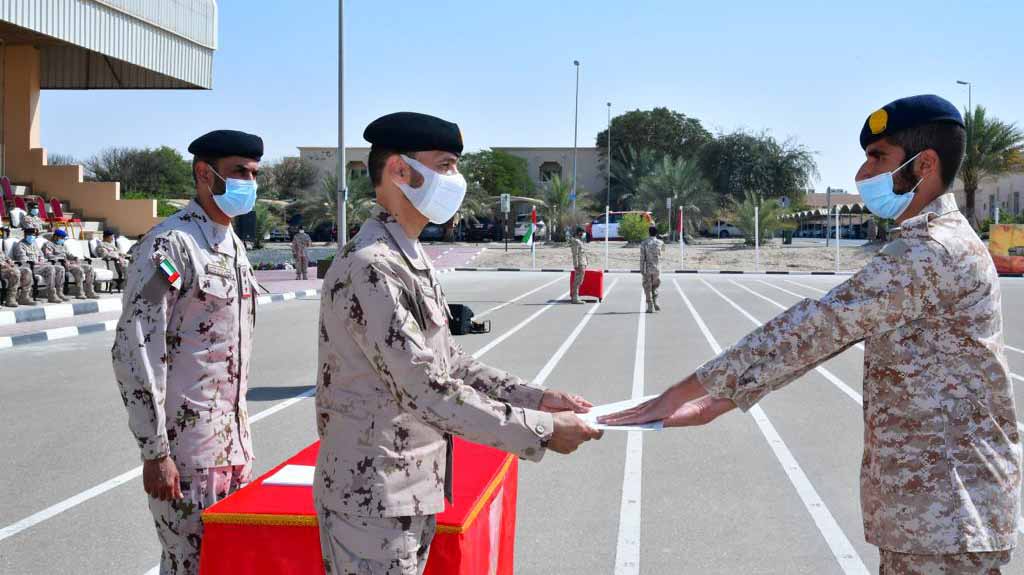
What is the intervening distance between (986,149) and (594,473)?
49.8m

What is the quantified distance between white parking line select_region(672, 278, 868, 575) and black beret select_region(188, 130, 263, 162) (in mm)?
3389

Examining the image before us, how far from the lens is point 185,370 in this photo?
3338 mm

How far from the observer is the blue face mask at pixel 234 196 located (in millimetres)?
3688

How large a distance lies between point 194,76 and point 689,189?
42.2 metres

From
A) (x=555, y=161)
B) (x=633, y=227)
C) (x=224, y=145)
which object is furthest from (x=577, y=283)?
(x=555, y=161)

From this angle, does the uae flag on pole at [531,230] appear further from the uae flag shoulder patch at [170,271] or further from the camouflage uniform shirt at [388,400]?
the camouflage uniform shirt at [388,400]

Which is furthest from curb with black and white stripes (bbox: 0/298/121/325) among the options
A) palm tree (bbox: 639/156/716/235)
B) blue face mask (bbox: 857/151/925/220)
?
palm tree (bbox: 639/156/716/235)

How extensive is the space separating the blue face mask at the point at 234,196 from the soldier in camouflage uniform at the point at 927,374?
197cm

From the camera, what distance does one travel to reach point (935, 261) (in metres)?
2.49

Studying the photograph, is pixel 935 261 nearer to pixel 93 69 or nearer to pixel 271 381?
pixel 271 381

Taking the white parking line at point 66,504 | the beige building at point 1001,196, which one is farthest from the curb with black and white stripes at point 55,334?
the beige building at point 1001,196

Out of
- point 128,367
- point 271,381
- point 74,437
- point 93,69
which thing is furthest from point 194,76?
point 128,367

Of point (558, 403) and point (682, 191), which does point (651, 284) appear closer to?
point (558, 403)

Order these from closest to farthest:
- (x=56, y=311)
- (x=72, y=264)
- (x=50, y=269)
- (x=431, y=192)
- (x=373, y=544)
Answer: (x=373, y=544) < (x=431, y=192) < (x=56, y=311) < (x=50, y=269) < (x=72, y=264)
